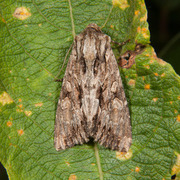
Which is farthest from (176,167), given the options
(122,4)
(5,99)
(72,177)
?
(5,99)

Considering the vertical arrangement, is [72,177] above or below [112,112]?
below

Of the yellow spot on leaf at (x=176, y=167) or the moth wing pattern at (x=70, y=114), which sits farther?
the moth wing pattern at (x=70, y=114)

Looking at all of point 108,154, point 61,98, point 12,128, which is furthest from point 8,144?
point 108,154

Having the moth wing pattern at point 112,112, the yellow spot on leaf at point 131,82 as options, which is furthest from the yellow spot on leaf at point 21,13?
the yellow spot on leaf at point 131,82

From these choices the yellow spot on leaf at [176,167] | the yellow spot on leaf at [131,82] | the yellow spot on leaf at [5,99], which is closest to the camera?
the yellow spot on leaf at [176,167]

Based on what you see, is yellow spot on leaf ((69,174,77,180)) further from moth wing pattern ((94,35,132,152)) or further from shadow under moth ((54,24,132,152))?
moth wing pattern ((94,35,132,152))

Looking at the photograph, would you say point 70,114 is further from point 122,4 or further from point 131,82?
point 122,4

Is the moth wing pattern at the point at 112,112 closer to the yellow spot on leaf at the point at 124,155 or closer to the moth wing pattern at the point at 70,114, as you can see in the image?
the yellow spot on leaf at the point at 124,155

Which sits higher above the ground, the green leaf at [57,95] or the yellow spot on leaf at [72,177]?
the green leaf at [57,95]
